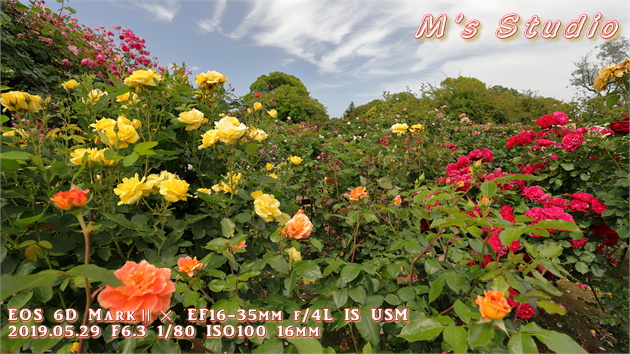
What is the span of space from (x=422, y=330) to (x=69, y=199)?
0.87 metres

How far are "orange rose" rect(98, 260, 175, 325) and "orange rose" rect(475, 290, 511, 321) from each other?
0.69 meters

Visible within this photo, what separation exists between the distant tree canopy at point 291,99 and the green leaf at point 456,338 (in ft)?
69.4

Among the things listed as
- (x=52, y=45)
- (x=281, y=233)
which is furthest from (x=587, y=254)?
(x=52, y=45)

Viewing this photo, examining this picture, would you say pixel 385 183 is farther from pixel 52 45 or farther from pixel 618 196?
pixel 52 45

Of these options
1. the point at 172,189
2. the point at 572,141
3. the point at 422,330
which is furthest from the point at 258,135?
the point at 572,141

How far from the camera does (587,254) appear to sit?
1594mm

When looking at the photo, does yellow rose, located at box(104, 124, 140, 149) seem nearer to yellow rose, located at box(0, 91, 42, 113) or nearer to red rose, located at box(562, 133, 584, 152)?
yellow rose, located at box(0, 91, 42, 113)

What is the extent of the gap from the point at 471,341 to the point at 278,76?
34.5 metres

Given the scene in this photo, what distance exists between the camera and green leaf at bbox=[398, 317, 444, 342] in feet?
2.11

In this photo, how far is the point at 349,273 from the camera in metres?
0.87

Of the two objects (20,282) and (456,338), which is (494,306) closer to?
(456,338)

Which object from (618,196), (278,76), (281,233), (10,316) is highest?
(278,76)

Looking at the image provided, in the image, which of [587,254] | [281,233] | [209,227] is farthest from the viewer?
[587,254]

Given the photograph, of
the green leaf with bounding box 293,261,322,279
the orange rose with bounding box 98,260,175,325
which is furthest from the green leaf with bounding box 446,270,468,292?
the orange rose with bounding box 98,260,175,325
